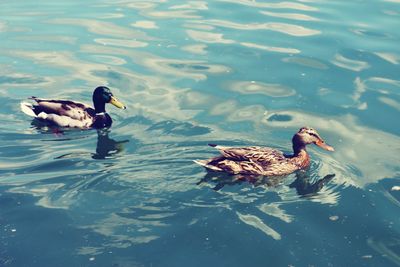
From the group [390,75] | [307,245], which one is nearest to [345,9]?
[390,75]

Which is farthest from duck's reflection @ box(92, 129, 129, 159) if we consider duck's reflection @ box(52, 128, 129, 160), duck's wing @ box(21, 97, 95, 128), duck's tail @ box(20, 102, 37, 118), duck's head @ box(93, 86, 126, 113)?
duck's tail @ box(20, 102, 37, 118)

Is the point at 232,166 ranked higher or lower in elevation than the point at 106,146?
higher

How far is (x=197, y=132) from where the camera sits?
504 inches

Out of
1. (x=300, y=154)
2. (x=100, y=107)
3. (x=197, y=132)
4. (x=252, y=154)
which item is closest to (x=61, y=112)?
(x=100, y=107)

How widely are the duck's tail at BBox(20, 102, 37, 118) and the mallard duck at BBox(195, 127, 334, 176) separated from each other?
176 inches

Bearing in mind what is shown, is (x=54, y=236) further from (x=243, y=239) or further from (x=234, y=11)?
(x=234, y=11)

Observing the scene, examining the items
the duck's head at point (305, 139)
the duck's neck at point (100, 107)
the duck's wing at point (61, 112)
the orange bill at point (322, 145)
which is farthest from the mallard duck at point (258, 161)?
the duck's wing at point (61, 112)

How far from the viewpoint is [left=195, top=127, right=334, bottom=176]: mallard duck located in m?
10.8

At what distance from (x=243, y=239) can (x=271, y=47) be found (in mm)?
9555

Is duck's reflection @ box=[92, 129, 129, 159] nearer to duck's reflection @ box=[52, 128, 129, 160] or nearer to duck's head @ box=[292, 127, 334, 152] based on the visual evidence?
duck's reflection @ box=[52, 128, 129, 160]

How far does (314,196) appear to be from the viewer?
34.0ft

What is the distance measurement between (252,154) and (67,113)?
4.54m

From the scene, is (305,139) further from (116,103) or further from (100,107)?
(100,107)

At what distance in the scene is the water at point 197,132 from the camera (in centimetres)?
905
